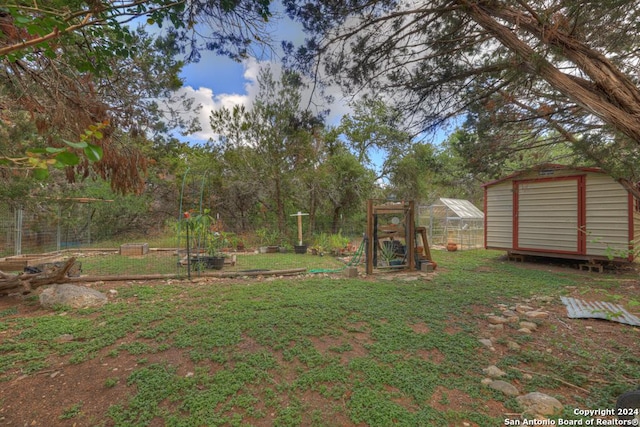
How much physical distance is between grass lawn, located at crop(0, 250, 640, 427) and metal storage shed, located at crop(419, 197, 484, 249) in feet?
24.1

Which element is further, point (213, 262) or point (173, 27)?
point (213, 262)

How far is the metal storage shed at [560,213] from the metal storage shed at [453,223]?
2.13 meters

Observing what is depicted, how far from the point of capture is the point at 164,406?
1.96 meters

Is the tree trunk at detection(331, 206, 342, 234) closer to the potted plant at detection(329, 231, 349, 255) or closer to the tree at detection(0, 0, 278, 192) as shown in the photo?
the potted plant at detection(329, 231, 349, 255)

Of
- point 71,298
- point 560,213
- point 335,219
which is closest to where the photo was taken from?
point 71,298

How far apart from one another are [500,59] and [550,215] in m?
5.84

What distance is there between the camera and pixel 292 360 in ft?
8.36

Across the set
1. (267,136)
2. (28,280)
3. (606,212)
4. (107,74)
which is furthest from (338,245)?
(107,74)

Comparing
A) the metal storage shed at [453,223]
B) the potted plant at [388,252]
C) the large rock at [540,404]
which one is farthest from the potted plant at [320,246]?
the large rock at [540,404]

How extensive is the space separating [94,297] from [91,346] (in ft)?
5.52

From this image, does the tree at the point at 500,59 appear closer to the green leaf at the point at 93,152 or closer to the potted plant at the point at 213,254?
the green leaf at the point at 93,152

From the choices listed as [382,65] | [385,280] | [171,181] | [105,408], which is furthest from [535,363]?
[171,181]

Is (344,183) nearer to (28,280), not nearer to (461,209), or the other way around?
(461,209)

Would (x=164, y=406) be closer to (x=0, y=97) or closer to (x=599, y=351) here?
(x=0, y=97)
